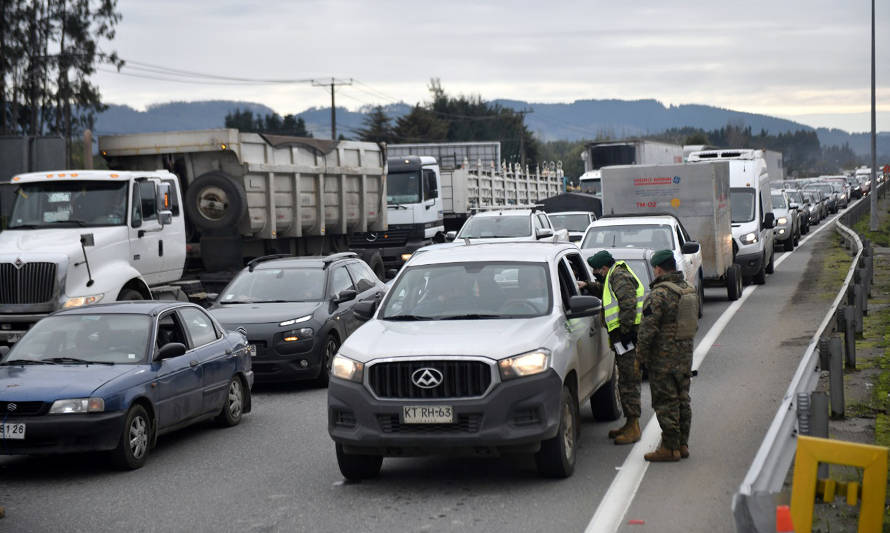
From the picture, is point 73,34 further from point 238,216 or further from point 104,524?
point 104,524

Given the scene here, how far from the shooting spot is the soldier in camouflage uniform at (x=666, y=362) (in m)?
9.12

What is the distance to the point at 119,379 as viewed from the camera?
31.6 feet

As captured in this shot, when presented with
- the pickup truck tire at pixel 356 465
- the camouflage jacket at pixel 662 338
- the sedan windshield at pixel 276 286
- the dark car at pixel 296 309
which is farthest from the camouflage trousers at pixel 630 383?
the sedan windshield at pixel 276 286

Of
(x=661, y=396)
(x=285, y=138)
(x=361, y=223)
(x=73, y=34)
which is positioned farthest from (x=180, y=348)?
(x=73, y=34)

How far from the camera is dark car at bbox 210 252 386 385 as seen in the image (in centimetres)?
1397

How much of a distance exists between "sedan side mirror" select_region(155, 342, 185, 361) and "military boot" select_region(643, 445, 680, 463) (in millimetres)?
4046

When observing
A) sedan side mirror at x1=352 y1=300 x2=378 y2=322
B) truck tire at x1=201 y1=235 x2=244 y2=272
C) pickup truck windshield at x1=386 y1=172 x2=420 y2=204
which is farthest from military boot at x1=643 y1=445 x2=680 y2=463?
pickup truck windshield at x1=386 y1=172 x2=420 y2=204

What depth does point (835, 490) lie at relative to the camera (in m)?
6.00

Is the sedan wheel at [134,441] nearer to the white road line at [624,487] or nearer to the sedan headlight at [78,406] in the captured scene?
the sedan headlight at [78,406]

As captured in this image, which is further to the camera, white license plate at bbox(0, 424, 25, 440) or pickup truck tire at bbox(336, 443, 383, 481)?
white license plate at bbox(0, 424, 25, 440)

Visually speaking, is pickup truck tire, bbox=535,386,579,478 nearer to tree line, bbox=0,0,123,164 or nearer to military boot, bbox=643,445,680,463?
military boot, bbox=643,445,680,463

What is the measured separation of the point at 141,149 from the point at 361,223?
24.8 ft

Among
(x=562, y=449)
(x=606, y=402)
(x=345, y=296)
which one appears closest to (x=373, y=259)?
(x=345, y=296)

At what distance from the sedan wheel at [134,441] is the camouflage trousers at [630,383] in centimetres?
394
